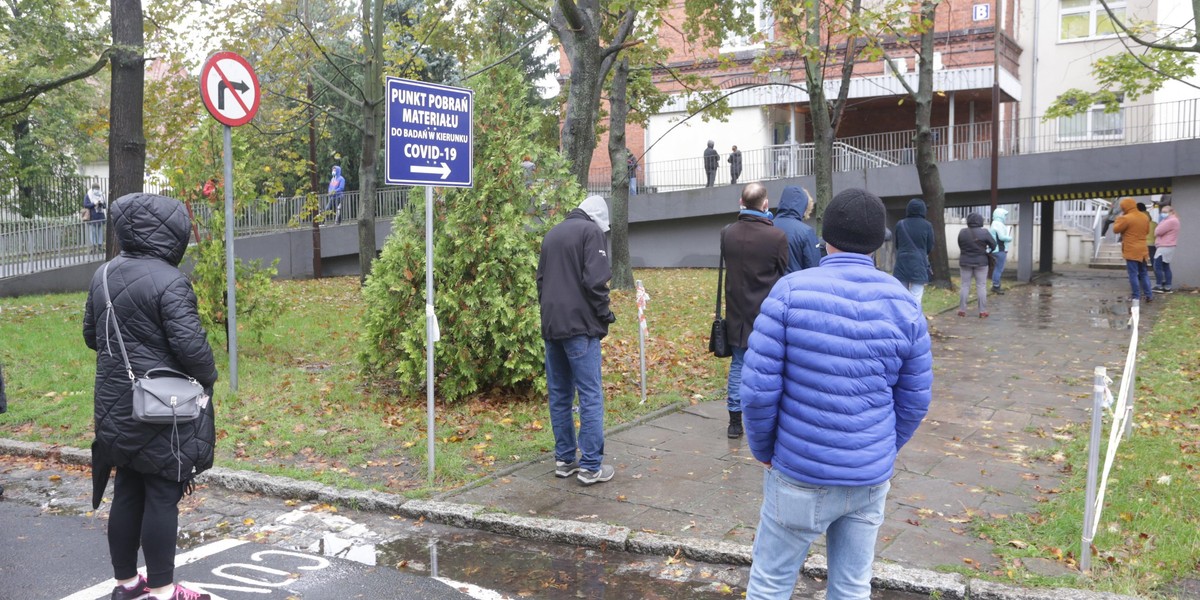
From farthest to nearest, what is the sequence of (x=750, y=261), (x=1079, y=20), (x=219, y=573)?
1. (x=1079, y=20)
2. (x=750, y=261)
3. (x=219, y=573)

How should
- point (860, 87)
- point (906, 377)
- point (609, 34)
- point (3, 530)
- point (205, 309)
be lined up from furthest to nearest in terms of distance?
point (860, 87) < point (609, 34) < point (205, 309) < point (3, 530) < point (906, 377)

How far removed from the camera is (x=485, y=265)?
8.09 metres

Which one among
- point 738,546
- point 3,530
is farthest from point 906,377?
point 3,530

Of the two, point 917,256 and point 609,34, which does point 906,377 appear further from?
point 609,34

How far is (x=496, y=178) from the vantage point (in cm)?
828

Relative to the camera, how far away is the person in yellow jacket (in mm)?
16188

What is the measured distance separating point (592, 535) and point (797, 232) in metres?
3.03

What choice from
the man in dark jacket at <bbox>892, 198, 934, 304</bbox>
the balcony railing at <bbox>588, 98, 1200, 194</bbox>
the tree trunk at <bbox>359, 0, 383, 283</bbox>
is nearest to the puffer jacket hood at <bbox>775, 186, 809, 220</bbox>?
the man in dark jacket at <bbox>892, 198, 934, 304</bbox>

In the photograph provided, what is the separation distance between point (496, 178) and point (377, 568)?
421 cm

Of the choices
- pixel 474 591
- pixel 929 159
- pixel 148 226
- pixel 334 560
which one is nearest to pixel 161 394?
pixel 148 226

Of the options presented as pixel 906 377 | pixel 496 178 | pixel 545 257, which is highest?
pixel 496 178

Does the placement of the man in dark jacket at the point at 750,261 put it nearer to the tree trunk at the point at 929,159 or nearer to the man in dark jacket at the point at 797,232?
the man in dark jacket at the point at 797,232

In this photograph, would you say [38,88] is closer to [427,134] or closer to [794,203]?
[427,134]

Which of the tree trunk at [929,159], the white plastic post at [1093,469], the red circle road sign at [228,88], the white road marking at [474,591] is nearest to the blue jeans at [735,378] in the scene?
the white plastic post at [1093,469]
